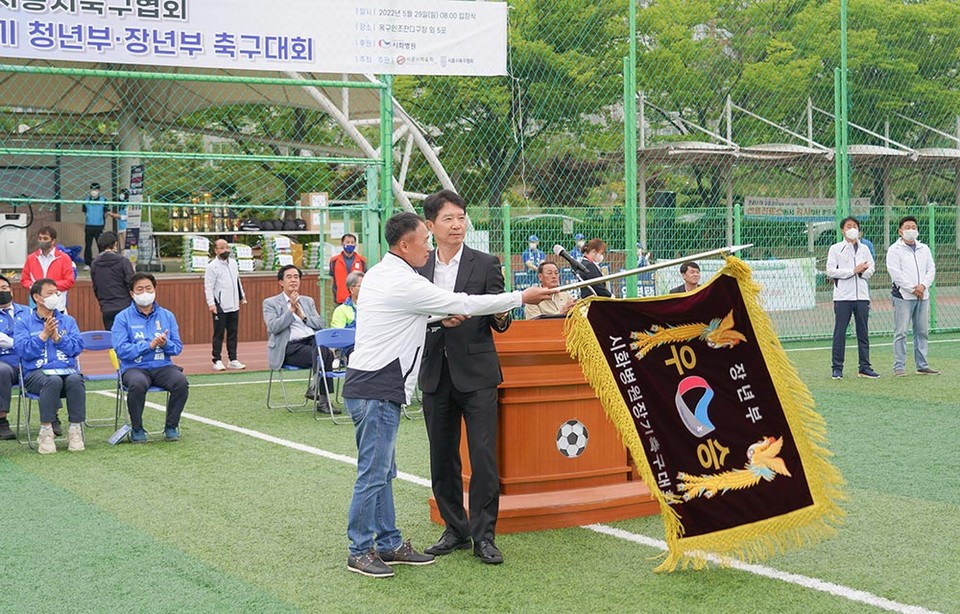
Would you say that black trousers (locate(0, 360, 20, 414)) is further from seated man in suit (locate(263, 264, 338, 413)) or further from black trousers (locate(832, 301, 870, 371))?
black trousers (locate(832, 301, 870, 371))

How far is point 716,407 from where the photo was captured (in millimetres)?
5574

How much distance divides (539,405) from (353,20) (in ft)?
20.3

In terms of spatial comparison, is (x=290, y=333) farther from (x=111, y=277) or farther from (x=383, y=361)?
(x=383, y=361)

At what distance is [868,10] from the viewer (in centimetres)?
2930

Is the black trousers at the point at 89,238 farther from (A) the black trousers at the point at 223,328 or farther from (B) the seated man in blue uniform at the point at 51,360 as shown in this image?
(B) the seated man in blue uniform at the point at 51,360

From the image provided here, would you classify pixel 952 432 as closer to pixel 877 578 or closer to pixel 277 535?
pixel 877 578

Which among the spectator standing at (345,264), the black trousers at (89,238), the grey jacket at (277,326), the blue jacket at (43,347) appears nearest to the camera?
the blue jacket at (43,347)

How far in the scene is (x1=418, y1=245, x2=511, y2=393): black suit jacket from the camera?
225 inches

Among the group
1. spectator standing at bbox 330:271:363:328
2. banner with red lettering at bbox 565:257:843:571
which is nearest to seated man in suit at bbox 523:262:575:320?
spectator standing at bbox 330:271:363:328

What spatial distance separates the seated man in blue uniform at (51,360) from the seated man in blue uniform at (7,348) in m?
0.23

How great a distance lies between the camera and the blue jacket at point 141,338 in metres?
9.50

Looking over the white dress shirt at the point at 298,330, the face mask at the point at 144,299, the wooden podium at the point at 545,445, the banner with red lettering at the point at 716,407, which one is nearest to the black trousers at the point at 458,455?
the wooden podium at the point at 545,445

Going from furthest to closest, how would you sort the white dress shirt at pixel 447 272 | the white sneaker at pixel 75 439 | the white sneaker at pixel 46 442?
the white sneaker at pixel 75 439 → the white sneaker at pixel 46 442 → the white dress shirt at pixel 447 272

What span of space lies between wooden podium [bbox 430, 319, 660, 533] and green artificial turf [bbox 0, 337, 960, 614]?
0.39ft
